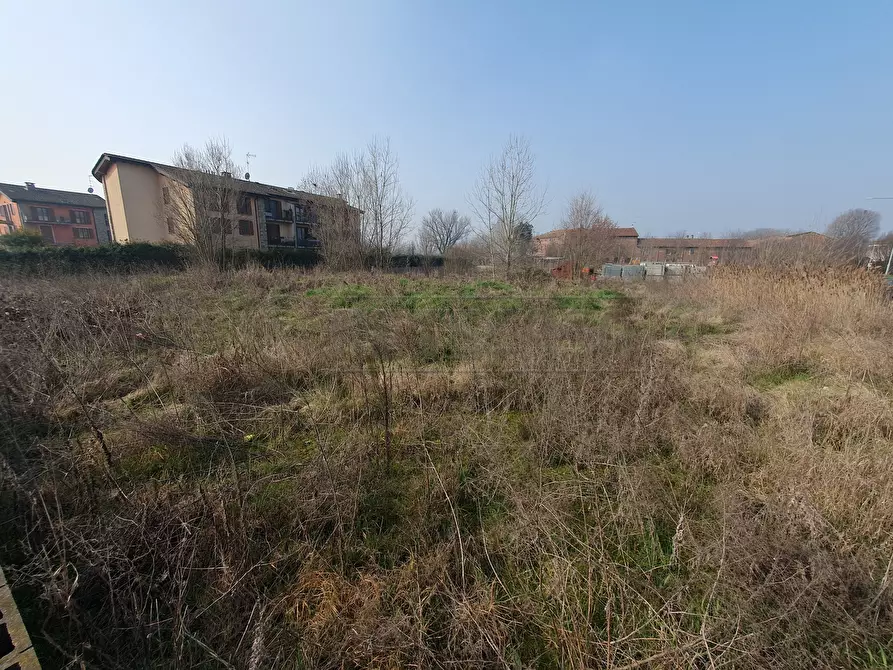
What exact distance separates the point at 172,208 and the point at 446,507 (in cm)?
2209

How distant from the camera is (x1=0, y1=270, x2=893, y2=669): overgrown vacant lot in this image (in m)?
1.57

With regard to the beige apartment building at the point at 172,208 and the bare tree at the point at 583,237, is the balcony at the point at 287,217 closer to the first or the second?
the beige apartment building at the point at 172,208

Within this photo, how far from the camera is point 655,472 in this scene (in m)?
2.71

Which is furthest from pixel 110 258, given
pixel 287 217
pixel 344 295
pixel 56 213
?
pixel 56 213

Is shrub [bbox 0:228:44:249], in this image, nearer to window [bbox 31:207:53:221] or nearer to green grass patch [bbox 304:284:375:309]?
green grass patch [bbox 304:284:375:309]

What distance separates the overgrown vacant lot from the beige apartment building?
1799 cm

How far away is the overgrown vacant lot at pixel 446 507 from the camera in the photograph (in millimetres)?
1572

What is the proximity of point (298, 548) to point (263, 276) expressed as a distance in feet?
45.3

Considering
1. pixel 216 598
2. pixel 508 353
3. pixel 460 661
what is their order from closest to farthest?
1. pixel 460 661
2. pixel 216 598
3. pixel 508 353

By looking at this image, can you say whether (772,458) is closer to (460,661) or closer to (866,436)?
(866,436)

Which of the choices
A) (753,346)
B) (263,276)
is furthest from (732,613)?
(263,276)

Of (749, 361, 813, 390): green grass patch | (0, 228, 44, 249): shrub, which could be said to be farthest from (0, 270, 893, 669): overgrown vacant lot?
(0, 228, 44, 249): shrub

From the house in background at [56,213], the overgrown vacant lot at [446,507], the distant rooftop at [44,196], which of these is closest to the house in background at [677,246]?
the overgrown vacant lot at [446,507]

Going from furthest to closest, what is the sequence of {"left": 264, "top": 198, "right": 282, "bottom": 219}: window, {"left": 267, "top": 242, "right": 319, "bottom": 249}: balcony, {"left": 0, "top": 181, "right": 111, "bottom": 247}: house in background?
{"left": 0, "top": 181, "right": 111, "bottom": 247}: house in background
{"left": 267, "top": 242, "right": 319, "bottom": 249}: balcony
{"left": 264, "top": 198, "right": 282, "bottom": 219}: window
